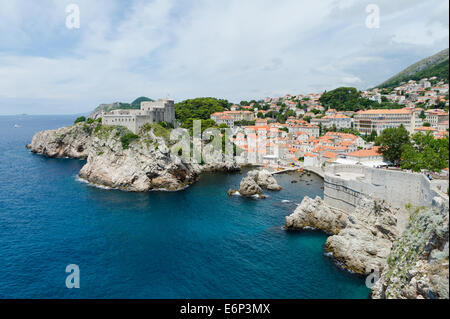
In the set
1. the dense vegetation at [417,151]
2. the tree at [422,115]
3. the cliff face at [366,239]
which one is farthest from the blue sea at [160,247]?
the tree at [422,115]

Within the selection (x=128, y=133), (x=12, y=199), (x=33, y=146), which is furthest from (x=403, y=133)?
(x=33, y=146)

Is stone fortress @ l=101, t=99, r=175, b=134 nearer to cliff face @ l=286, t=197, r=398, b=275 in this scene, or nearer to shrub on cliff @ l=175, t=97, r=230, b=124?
shrub on cliff @ l=175, t=97, r=230, b=124

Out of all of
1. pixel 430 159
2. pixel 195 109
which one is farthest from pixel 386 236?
pixel 195 109

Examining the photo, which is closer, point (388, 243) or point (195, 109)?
point (388, 243)

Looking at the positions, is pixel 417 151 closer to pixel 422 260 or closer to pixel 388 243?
pixel 388 243

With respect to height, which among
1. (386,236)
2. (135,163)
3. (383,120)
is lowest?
(386,236)
